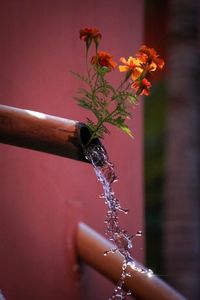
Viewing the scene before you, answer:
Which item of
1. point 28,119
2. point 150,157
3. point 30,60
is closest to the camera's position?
point 28,119

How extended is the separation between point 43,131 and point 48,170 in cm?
114

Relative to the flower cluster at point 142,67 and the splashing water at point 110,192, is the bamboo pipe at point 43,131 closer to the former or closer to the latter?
the splashing water at point 110,192

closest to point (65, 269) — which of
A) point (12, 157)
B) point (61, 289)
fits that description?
point (61, 289)

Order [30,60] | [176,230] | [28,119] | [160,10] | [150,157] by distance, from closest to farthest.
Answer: [28,119] < [176,230] < [30,60] < [160,10] < [150,157]

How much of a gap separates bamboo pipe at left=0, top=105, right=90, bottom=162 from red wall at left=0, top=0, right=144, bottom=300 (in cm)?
85

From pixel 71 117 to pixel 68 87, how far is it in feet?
0.49

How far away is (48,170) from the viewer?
11.6ft

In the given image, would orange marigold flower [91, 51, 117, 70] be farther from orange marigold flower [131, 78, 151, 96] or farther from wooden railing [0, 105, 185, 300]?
wooden railing [0, 105, 185, 300]

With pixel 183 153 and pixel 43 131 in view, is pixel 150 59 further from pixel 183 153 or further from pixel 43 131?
pixel 183 153

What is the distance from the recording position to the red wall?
3287 mm

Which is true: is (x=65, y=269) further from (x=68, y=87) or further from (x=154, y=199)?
(x=154, y=199)

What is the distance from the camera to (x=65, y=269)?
364 centimetres

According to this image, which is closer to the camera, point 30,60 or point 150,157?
point 30,60

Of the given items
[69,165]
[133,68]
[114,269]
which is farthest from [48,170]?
[133,68]
